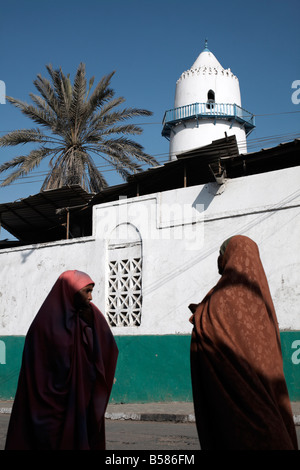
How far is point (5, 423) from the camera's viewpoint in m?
7.90

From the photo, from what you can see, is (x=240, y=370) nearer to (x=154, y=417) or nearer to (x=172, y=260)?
(x=154, y=417)

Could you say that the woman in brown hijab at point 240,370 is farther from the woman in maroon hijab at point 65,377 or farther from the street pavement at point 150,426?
the street pavement at point 150,426

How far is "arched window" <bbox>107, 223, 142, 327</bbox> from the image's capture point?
35.2 ft

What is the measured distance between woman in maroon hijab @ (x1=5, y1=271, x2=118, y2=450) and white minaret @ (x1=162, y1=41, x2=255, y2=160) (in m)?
16.3

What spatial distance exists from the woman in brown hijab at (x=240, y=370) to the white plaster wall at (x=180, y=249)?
A: 586 centimetres

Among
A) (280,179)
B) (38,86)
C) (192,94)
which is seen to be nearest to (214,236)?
(280,179)

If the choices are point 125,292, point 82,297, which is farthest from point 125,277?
point 82,297

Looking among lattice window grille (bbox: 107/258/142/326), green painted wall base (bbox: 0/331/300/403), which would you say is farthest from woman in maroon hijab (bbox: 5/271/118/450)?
lattice window grille (bbox: 107/258/142/326)

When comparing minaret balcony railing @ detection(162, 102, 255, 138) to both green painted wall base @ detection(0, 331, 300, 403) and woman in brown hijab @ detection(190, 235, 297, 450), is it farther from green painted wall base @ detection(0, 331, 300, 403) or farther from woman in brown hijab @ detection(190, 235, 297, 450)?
woman in brown hijab @ detection(190, 235, 297, 450)

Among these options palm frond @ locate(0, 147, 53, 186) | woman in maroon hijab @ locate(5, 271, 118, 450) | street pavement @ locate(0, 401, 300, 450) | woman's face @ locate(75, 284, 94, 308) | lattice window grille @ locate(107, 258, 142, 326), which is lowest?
street pavement @ locate(0, 401, 300, 450)

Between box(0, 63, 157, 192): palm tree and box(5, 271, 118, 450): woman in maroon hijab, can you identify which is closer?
box(5, 271, 118, 450): woman in maroon hijab

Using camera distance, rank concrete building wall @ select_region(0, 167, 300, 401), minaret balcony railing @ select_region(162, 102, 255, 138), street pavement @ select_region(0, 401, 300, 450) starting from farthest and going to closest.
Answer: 1. minaret balcony railing @ select_region(162, 102, 255, 138)
2. concrete building wall @ select_region(0, 167, 300, 401)
3. street pavement @ select_region(0, 401, 300, 450)

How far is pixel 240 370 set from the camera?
289 cm

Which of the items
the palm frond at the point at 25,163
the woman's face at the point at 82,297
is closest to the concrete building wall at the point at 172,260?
the palm frond at the point at 25,163
